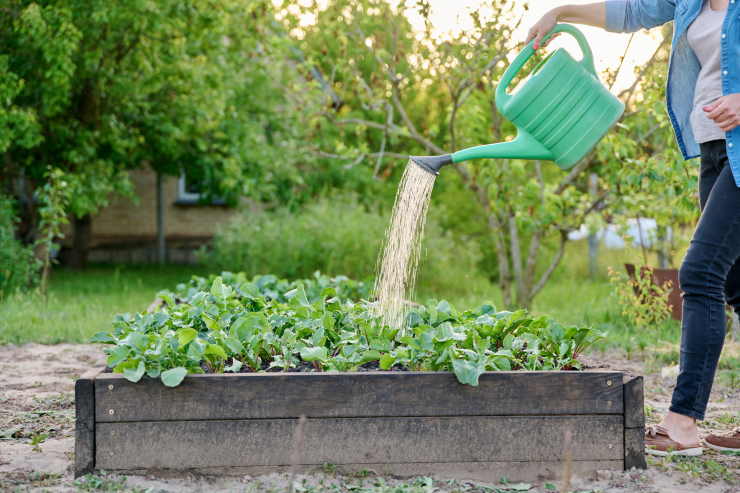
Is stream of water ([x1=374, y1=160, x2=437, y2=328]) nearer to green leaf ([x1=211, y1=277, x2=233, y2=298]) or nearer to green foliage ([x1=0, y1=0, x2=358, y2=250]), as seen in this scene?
green leaf ([x1=211, y1=277, x2=233, y2=298])

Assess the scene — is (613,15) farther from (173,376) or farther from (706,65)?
(173,376)

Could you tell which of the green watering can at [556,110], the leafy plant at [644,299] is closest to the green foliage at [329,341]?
the green watering can at [556,110]

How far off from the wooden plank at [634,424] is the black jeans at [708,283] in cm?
23

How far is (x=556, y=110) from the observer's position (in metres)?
2.80

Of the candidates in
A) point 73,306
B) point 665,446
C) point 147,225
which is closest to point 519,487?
point 665,446

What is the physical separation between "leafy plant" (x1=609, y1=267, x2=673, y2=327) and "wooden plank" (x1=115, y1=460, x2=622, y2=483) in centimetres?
308

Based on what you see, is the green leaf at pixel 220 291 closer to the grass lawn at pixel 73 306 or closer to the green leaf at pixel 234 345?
the green leaf at pixel 234 345

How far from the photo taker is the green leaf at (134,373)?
2449 mm

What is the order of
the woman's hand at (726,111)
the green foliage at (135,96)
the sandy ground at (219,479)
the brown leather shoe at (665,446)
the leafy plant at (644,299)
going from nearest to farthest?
the sandy ground at (219,479) → the woman's hand at (726,111) → the brown leather shoe at (665,446) → the leafy plant at (644,299) → the green foliage at (135,96)

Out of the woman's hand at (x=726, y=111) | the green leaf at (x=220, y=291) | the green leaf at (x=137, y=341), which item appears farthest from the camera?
the green leaf at (x=220, y=291)

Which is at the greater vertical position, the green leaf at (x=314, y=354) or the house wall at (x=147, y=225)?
the green leaf at (x=314, y=354)

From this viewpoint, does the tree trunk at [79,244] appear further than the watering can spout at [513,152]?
Yes

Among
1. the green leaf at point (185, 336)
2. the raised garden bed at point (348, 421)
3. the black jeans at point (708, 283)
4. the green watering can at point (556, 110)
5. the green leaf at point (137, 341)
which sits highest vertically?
the green watering can at point (556, 110)

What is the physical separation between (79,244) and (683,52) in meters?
11.1
